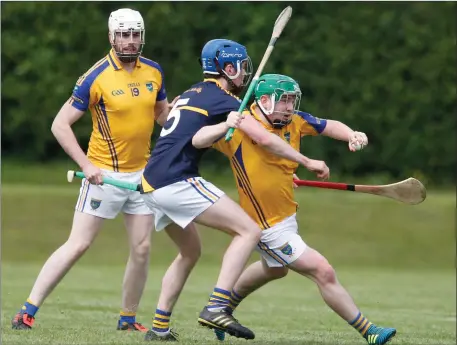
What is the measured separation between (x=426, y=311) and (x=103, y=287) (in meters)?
4.10

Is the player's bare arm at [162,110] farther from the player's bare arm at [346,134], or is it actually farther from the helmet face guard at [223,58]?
the player's bare arm at [346,134]

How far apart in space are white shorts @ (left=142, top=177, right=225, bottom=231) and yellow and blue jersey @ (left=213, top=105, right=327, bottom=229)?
0.96 feet

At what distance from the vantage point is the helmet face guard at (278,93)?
7980 millimetres

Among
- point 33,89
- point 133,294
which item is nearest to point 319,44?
point 33,89

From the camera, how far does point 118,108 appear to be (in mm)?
8883

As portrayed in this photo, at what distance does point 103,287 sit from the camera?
48.1 ft

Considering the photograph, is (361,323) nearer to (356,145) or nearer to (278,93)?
(356,145)

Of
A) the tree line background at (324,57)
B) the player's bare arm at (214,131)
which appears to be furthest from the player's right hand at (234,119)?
the tree line background at (324,57)

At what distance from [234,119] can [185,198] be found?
26.3 inches

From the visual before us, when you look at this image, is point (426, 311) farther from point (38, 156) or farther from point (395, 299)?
point (38, 156)

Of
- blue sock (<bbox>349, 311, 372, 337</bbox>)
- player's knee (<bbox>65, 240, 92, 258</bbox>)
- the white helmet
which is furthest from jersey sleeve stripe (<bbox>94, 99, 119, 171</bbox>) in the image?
blue sock (<bbox>349, 311, 372, 337</bbox>)

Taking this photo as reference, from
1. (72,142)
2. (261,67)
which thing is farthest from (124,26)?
(261,67)

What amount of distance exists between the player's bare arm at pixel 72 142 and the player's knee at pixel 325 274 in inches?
68.8

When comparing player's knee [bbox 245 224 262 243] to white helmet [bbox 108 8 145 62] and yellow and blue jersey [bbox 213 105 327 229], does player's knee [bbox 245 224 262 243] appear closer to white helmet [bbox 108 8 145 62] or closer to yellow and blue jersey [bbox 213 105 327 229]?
yellow and blue jersey [bbox 213 105 327 229]
